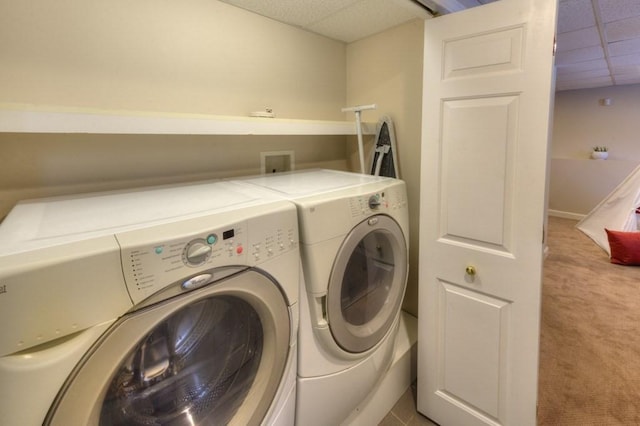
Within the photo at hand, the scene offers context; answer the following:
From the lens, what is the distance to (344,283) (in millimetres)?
1340

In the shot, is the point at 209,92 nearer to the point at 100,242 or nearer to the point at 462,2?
the point at 100,242

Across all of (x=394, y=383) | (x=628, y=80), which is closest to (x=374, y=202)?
(x=394, y=383)

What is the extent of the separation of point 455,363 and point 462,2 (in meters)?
1.76

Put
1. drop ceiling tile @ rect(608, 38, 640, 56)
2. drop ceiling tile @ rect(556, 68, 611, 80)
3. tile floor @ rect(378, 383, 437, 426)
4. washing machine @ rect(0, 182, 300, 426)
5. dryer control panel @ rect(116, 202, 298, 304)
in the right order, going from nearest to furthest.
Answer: washing machine @ rect(0, 182, 300, 426)
dryer control panel @ rect(116, 202, 298, 304)
tile floor @ rect(378, 383, 437, 426)
drop ceiling tile @ rect(608, 38, 640, 56)
drop ceiling tile @ rect(556, 68, 611, 80)

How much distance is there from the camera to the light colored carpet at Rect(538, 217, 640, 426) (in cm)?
166

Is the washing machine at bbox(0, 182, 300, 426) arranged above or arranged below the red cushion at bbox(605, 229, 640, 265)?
above

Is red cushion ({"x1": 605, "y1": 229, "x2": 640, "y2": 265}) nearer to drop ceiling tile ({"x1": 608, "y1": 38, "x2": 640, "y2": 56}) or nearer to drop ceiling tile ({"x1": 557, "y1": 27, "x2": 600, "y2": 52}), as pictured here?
drop ceiling tile ({"x1": 608, "y1": 38, "x2": 640, "y2": 56})

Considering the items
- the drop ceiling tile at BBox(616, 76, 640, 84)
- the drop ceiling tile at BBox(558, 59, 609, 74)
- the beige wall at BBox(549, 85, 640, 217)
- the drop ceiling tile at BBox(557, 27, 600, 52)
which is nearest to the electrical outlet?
the drop ceiling tile at BBox(557, 27, 600, 52)

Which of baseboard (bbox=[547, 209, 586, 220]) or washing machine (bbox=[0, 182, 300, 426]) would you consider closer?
washing machine (bbox=[0, 182, 300, 426])

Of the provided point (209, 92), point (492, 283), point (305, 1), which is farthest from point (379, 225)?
point (305, 1)

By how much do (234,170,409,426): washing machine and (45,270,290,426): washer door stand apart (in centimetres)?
16

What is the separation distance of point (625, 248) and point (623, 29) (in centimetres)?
231

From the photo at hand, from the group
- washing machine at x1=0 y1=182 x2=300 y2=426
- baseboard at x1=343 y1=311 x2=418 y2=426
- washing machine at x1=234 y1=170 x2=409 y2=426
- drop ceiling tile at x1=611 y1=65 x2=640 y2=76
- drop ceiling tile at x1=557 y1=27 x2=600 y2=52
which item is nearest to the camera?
washing machine at x1=0 y1=182 x2=300 y2=426

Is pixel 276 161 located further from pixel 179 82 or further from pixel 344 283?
pixel 344 283
